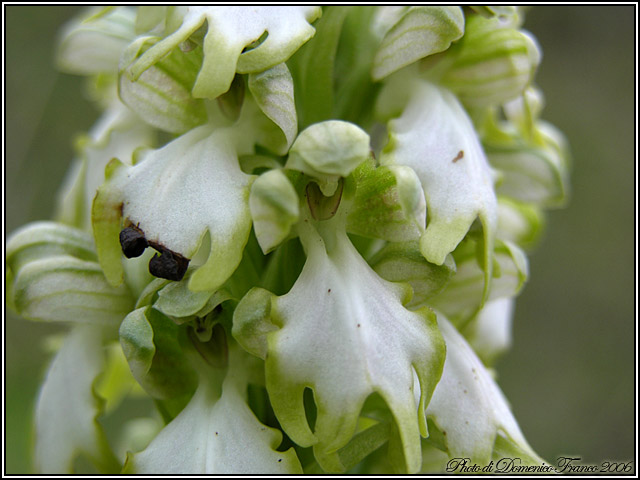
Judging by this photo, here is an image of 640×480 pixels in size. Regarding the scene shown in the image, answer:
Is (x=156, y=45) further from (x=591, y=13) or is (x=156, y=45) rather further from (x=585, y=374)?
(x=591, y=13)

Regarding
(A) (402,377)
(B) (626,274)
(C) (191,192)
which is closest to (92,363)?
(C) (191,192)

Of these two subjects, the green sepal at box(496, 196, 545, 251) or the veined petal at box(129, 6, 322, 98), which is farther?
the green sepal at box(496, 196, 545, 251)

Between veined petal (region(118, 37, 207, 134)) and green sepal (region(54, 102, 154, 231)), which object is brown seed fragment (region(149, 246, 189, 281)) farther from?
green sepal (region(54, 102, 154, 231))

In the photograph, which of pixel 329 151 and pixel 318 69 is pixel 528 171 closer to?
pixel 318 69

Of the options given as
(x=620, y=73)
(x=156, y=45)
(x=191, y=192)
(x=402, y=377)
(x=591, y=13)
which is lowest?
(x=620, y=73)

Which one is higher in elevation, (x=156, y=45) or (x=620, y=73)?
(x=156, y=45)

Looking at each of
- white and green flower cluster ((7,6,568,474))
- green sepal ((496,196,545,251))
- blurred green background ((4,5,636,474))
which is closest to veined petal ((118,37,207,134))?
white and green flower cluster ((7,6,568,474))
